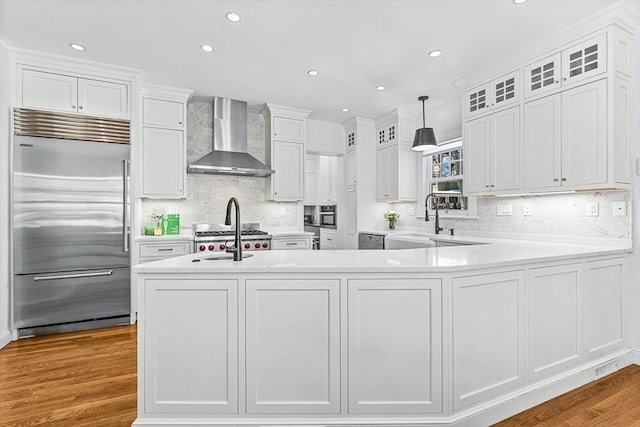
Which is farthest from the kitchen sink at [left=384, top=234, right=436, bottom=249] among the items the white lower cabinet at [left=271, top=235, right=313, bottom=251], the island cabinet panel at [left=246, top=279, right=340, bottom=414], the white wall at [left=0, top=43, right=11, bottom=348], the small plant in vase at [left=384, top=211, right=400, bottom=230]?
the white wall at [left=0, top=43, right=11, bottom=348]

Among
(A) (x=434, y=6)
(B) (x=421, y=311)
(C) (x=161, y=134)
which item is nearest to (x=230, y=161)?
(C) (x=161, y=134)

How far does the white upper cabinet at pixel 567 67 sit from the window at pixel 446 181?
138 centimetres

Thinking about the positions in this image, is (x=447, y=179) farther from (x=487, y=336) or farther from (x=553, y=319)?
(x=487, y=336)

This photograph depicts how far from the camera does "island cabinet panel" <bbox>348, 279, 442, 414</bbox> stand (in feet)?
5.50

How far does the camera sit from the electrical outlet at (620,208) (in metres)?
2.63

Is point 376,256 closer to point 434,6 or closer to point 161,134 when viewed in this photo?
point 434,6

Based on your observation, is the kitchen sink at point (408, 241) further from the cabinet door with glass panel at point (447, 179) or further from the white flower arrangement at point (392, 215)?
the white flower arrangement at point (392, 215)

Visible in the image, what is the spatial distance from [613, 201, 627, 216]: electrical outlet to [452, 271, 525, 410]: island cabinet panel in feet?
4.80

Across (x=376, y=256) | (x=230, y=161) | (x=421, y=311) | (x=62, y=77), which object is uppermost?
(x=62, y=77)

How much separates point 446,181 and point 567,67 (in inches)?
81.0

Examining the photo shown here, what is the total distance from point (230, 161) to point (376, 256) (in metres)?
2.97

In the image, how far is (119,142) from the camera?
3.54m

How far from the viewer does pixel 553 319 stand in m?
2.09

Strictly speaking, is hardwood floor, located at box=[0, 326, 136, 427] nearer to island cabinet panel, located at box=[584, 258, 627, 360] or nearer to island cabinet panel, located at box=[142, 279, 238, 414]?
island cabinet panel, located at box=[142, 279, 238, 414]
